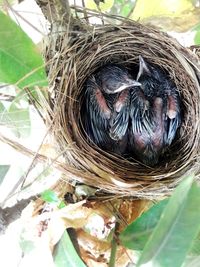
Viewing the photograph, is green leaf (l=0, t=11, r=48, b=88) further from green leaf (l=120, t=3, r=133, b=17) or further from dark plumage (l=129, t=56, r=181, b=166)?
green leaf (l=120, t=3, r=133, b=17)

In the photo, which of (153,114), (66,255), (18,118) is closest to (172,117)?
(153,114)

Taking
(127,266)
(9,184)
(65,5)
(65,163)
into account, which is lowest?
(127,266)

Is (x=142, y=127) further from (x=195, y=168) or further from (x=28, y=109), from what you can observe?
(x=28, y=109)

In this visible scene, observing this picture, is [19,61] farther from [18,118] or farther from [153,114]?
[153,114]

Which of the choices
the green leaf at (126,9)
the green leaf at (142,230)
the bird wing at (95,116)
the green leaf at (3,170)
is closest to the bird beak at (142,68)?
the bird wing at (95,116)

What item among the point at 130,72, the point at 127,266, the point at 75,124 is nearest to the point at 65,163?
the point at 75,124

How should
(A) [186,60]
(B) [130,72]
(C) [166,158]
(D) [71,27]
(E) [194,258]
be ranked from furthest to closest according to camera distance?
(B) [130,72] < (C) [166,158] < (A) [186,60] < (D) [71,27] < (E) [194,258]

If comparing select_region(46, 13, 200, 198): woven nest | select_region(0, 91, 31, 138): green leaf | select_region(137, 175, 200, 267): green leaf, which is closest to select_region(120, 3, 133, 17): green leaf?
select_region(46, 13, 200, 198): woven nest
